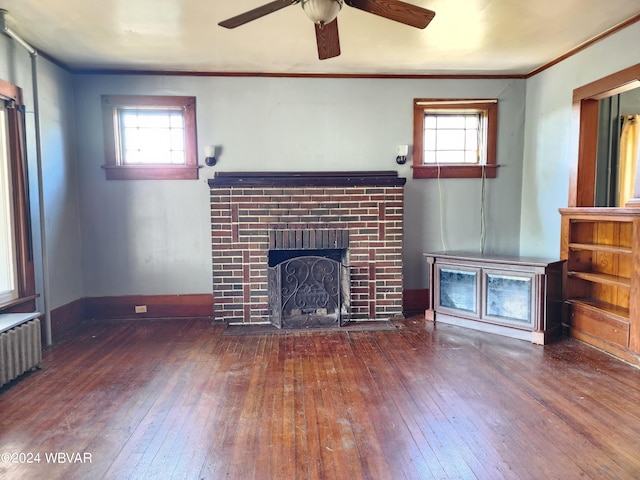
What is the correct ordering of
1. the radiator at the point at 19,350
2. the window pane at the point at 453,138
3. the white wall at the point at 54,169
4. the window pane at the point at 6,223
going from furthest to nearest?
the window pane at the point at 453,138 → the white wall at the point at 54,169 → the window pane at the point at 6,223 → the radiator at the point at 19,350

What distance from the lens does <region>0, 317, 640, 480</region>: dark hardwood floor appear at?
5.72 ft

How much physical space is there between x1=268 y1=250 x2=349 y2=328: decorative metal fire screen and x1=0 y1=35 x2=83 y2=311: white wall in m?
2.12

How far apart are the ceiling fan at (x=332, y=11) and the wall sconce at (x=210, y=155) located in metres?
1.89

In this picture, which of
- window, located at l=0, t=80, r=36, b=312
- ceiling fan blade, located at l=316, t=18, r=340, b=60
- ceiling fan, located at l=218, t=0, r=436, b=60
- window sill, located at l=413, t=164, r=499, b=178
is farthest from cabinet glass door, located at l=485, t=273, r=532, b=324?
window, located at l=0, t=80, r=36, b=312

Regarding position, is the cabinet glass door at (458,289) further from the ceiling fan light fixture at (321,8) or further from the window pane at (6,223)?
the window pane at (6,223)

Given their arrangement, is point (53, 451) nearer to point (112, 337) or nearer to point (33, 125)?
point (112, 337)

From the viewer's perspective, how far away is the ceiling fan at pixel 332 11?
74.4 inches

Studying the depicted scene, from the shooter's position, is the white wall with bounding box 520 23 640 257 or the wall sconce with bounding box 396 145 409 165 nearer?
the white wall with bounding box 520 23 640 257

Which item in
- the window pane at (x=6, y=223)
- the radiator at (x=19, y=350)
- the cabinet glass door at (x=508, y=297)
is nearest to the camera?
the radiator at (x=19, y=350)

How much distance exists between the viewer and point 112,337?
353 centimetres

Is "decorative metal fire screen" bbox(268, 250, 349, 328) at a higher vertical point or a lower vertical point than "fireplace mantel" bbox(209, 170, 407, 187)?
lower

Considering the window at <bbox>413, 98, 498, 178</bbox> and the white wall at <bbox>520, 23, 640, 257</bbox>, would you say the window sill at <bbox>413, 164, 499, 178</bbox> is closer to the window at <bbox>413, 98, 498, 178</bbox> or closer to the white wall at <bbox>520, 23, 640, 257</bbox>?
the window at <bbox>413, 98, 498, 178</bbox>

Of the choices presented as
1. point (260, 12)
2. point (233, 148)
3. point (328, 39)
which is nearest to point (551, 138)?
point (328, 39)

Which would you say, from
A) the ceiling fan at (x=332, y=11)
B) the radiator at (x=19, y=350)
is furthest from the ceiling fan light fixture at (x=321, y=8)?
the radiator at (x=19, y=350)
